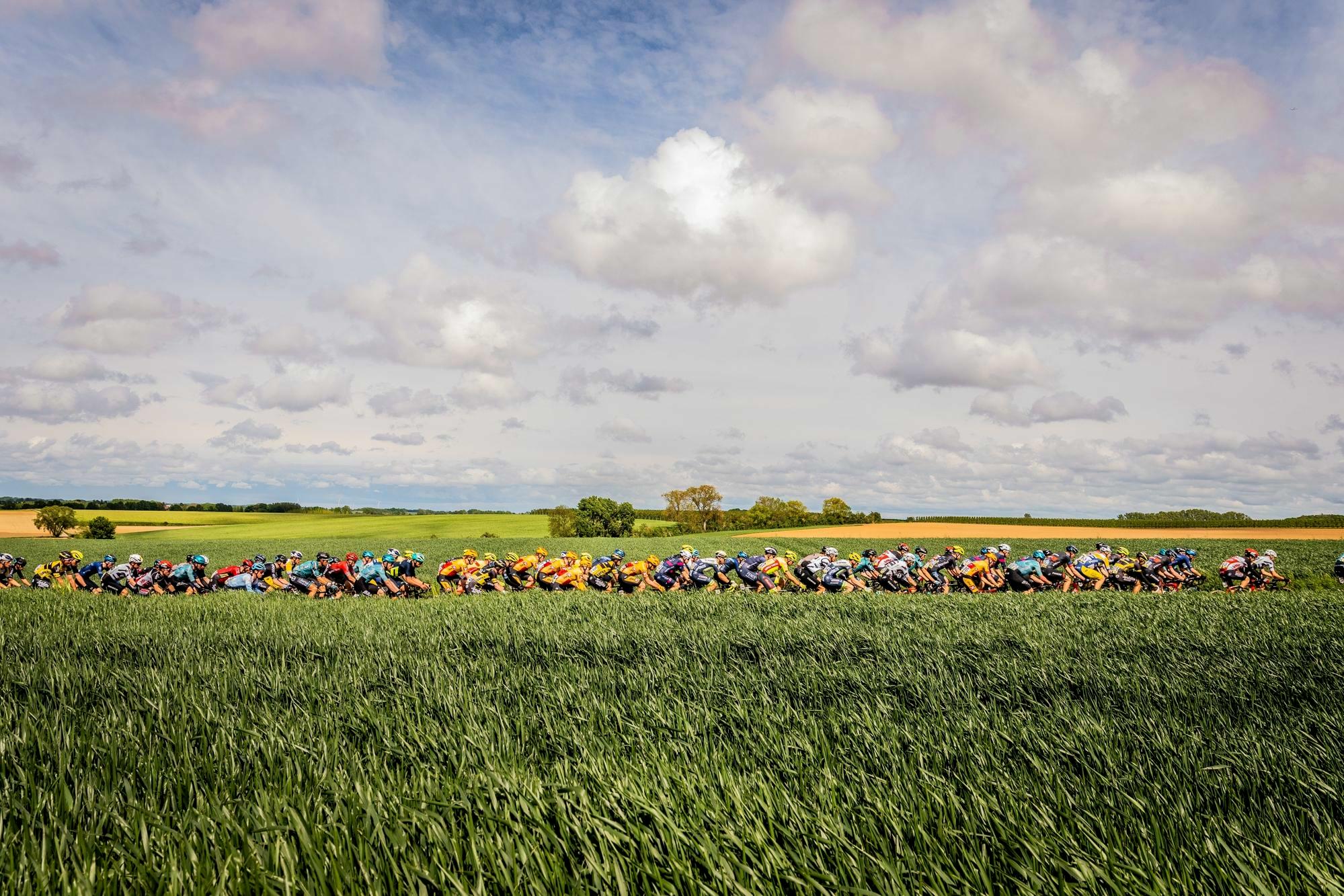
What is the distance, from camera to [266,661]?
7898mm

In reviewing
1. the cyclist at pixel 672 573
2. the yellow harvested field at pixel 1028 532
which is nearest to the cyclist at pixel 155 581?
the cyclist at pixel 672 573

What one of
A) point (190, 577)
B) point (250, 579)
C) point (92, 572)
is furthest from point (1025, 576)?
point (92, 572)

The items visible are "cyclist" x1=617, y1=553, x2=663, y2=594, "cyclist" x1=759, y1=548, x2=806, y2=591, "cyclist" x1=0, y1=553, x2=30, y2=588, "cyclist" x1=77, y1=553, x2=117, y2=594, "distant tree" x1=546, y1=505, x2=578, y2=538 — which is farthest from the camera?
"distant tree" x1=546, y1=505, x2=578, y2=538

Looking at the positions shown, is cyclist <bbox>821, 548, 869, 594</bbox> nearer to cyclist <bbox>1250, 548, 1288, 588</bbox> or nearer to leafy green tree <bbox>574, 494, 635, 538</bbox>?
cyclist <bbox>1250, 548, 1288, 588</bbox>

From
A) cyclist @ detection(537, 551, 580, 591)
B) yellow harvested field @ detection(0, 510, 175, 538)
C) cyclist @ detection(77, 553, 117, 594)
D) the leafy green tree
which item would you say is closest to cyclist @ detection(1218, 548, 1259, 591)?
cyclist @ detection(537, 551, 580, 591)

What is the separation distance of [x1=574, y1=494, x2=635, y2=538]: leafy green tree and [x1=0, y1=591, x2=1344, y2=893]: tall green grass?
66115 mm

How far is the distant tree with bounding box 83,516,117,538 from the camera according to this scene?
70.4 meters

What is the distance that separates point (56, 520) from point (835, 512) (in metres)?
85.8

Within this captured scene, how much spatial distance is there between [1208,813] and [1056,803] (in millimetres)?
818

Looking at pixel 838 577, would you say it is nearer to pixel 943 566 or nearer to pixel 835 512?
pixel 943 566

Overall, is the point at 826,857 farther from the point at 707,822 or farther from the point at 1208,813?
the point at 1208,813

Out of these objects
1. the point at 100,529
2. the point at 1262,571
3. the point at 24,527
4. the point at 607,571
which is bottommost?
the point at 24,527

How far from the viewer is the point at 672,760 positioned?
434 centimetres

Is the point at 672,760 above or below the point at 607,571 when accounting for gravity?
above
